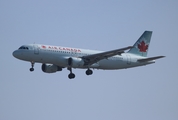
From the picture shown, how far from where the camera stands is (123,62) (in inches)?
3241

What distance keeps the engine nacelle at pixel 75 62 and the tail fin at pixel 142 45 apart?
1301cm

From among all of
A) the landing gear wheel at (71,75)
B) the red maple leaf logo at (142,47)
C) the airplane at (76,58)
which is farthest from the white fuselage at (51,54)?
the red maple leaf logo at (142,47)

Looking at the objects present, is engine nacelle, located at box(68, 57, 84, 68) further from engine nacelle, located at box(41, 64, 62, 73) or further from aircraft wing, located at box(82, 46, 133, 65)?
engine nacelle, located at box(41, 64, 62, 73)

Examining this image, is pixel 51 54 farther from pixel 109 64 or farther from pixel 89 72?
pixel 109 64

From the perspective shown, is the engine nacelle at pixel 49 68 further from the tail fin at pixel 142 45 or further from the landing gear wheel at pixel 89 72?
the tail fin at pixel 142 45

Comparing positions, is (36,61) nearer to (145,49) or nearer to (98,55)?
(98,55)

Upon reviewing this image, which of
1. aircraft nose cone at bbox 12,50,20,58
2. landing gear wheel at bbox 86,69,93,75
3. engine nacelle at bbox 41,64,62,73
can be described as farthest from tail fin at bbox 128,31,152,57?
aircraft nose cone at bbox 12,50,20,58

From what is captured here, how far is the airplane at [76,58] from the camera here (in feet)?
242

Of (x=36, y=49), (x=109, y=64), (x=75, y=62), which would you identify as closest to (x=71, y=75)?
(x=75, y=62)

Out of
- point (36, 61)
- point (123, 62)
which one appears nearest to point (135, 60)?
point (123, 62)

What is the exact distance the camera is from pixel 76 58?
250 ft

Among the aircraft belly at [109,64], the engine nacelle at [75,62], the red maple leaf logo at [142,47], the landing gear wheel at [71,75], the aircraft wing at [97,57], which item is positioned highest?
the red maple leaf logo at [142,47]

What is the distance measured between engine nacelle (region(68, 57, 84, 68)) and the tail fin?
42.7 feet

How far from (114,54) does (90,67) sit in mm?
5081
